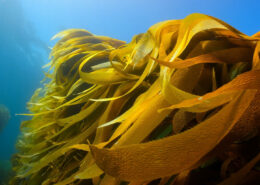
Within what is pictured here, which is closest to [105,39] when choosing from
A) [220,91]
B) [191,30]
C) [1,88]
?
[191,30]

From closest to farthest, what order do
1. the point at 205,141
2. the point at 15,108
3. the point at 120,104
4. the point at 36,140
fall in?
the point at 205,141 < the point at 120,104 < the point at 36,140 < the point at 15,108

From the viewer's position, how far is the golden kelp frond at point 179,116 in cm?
21

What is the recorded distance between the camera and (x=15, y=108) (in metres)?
25.5

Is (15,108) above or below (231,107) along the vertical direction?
below

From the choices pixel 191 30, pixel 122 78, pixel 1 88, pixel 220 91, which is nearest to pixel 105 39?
pixel 122 78

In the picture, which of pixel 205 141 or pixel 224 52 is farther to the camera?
pixel 224 52

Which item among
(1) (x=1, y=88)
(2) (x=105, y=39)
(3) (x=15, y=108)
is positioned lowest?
(3) (x=15, y=108)

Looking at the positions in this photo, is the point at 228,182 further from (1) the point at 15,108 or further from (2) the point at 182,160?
(1) the point at 15,108

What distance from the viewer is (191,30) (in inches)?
14.3

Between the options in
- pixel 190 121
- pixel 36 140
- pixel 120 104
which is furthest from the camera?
pixel 36 140

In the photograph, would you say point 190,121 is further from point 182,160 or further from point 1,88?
point 1,88

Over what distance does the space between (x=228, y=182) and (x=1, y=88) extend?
3277cm

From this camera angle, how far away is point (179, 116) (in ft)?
0.95

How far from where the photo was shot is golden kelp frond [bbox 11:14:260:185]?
208mm
